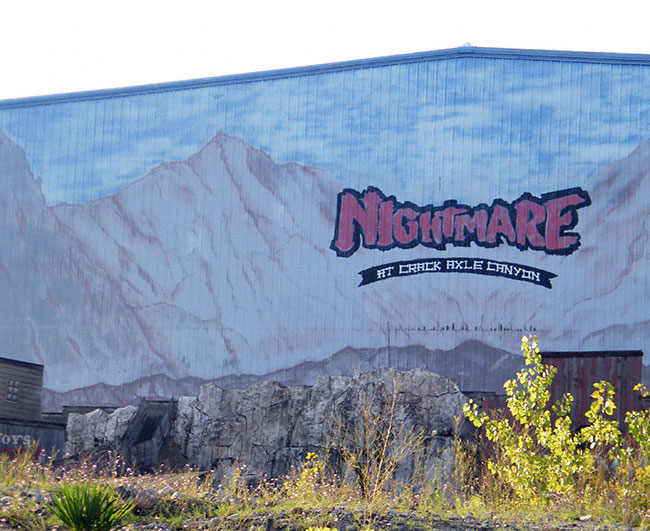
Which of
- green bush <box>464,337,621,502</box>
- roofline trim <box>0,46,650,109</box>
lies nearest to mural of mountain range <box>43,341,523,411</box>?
roofline trim <box>0,46,650,109</box>

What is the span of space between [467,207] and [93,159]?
1252 cm

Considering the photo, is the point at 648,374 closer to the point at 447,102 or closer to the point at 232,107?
the point at 447,102

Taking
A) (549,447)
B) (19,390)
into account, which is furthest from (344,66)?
(549,447)

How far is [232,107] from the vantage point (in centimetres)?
3011

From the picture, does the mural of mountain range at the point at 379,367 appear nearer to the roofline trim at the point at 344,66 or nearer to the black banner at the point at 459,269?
the black banner at the point at 459,269

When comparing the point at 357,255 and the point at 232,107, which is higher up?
the point at 232,107

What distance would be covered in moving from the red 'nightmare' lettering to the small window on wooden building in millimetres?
9613

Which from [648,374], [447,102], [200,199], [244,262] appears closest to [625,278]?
[648,374]

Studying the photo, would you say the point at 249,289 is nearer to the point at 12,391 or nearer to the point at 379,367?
the point at 379,367

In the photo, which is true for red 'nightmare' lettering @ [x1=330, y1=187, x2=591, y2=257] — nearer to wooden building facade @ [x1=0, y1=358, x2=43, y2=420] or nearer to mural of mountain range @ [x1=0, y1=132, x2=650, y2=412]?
mural of mountain range @ [x1=0, y1=132, x2=650, y2=412]

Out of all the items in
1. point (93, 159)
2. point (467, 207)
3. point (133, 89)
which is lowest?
point (467, 207)

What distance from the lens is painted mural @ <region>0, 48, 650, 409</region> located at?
2666 centimetres

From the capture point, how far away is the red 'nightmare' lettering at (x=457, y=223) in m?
26.8

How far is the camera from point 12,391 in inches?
971
